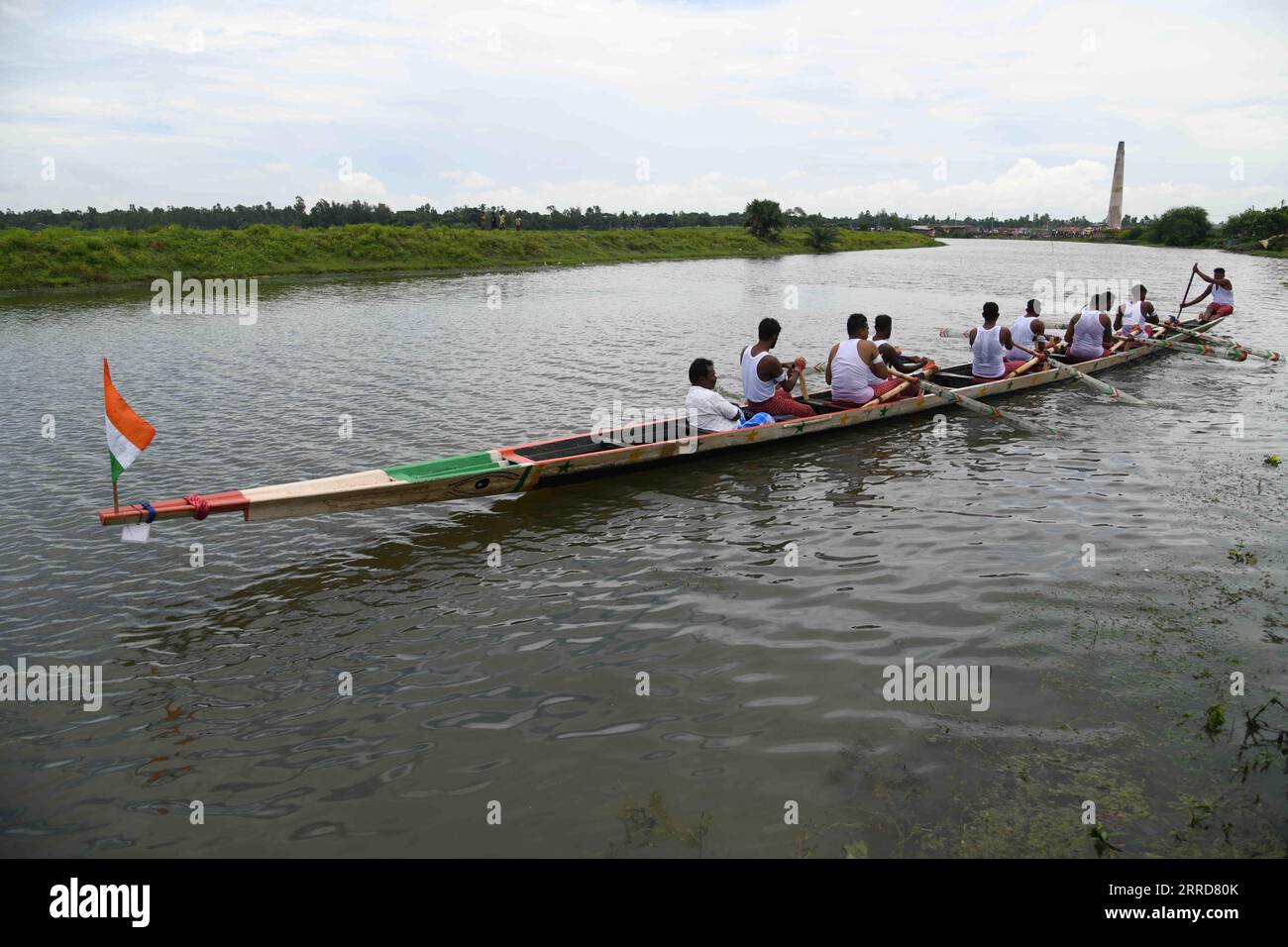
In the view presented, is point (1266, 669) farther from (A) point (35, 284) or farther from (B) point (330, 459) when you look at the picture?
(A) point (35, 284)

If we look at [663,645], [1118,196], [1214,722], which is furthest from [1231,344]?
[1118,196]

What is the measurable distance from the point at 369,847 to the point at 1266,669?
7083 millimetres

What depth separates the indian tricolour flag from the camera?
270 inches

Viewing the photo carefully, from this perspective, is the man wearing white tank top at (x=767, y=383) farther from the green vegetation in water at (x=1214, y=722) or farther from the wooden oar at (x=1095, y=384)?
the green vegetation in water at (x=1214, y=722)

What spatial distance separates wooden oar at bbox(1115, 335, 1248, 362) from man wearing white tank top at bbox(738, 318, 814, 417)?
12.1 m

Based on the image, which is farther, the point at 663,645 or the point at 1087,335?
the point at 1087,335

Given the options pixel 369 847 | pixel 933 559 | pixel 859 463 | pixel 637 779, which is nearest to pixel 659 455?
pixel 859 463

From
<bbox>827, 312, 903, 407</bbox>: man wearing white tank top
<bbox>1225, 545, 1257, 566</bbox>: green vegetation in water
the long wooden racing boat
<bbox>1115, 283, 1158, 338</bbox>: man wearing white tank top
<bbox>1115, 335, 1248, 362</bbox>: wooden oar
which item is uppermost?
<bbox>1115, 283, 1158, 338</bbox>: man wearing white tank top

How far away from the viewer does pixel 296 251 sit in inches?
1847

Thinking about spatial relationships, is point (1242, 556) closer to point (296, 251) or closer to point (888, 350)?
point (888, 350)

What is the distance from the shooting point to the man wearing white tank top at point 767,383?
508 inches

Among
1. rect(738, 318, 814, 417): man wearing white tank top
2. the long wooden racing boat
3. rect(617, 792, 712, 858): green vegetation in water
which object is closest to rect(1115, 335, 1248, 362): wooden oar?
the long wooden racing boat

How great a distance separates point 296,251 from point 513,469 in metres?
43.1

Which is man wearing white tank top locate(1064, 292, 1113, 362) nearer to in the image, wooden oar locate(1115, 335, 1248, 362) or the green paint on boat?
wooden oar locate(1115, 335, 1248, 362)
